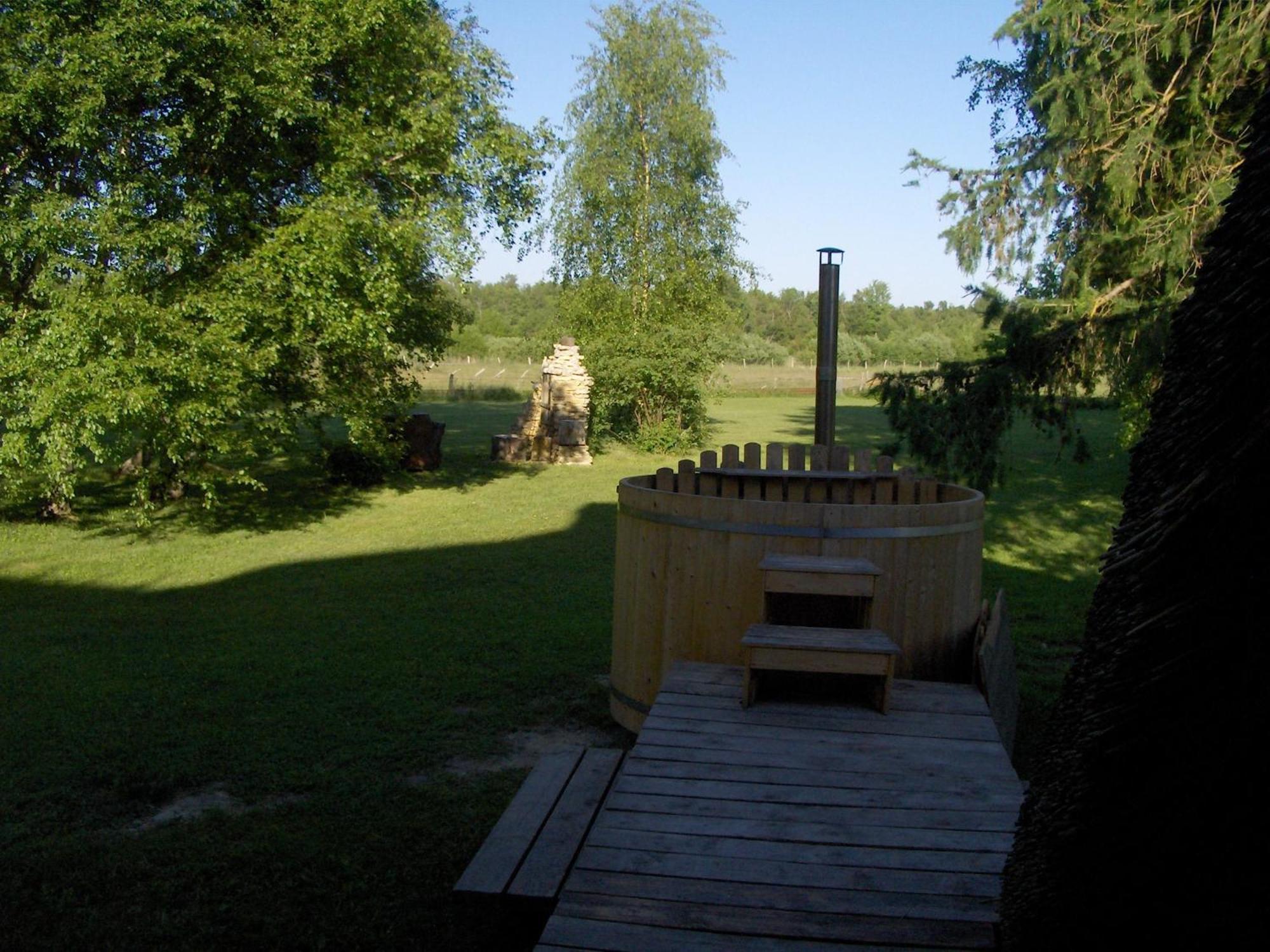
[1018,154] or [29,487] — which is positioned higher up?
[1018,154]

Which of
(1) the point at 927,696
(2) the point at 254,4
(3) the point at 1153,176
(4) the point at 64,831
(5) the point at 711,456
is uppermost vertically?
(2) the point at 254,4

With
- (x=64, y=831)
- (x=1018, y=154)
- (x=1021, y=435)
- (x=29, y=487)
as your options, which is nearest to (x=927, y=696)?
(x=64, y=831)

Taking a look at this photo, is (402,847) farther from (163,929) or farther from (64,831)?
(64,831)

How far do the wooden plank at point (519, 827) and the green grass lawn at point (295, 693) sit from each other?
0.32 metres

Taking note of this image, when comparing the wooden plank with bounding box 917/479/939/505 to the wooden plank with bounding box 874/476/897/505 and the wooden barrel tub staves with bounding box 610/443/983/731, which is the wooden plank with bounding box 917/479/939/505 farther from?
the wooden barrel tub staves with bounding box 610/443/983/731

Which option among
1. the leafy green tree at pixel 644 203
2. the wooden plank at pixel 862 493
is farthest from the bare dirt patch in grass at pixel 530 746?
the leafy green tree at pixel 644 203

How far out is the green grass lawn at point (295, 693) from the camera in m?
4.19

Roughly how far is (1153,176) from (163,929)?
10.2m

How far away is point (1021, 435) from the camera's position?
29.7m

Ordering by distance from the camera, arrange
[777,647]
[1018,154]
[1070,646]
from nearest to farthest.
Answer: [777,647]
[1070,646]
[1018,154]

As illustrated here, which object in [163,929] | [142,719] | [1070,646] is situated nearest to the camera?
[163,929]

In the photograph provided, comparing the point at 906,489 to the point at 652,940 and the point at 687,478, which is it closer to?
the point at 687,478

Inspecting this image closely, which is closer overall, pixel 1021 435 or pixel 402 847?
pixel 402 847

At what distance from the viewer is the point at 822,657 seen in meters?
4.54
